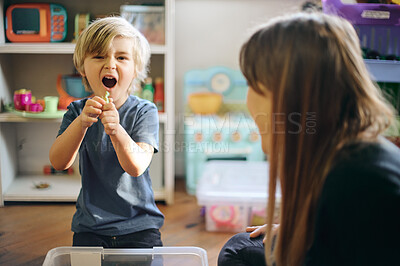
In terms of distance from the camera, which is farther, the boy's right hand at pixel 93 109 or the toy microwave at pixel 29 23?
the toy microwave at pixel 29 23

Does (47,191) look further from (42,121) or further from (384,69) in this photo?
(384,69)

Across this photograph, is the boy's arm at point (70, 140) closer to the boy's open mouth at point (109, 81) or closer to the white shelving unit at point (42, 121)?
the boy's open mouth at point (109, 81)

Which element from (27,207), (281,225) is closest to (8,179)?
(27,207)

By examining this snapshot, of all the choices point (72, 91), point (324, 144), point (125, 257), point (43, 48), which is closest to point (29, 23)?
point (43, 48)

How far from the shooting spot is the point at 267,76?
0.65m

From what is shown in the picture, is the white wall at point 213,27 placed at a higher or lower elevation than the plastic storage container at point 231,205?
higher

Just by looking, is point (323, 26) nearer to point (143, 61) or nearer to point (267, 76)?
point (267, 76)

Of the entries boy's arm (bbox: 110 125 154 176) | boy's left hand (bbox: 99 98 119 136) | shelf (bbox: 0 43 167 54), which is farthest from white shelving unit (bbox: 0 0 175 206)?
boy's left hand (bbox: 99 98 119 136)

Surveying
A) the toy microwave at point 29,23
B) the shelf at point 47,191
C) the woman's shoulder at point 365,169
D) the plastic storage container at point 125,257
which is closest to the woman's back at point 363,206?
the woman's shoulder at point 365,169

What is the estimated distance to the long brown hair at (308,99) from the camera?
61 cm

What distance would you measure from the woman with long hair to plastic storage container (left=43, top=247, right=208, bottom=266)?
0.95 ft

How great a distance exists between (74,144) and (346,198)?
60 centimetres

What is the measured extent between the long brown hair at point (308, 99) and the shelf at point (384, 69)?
0.69 meters

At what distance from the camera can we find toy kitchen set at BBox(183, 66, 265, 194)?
1.91 metres
